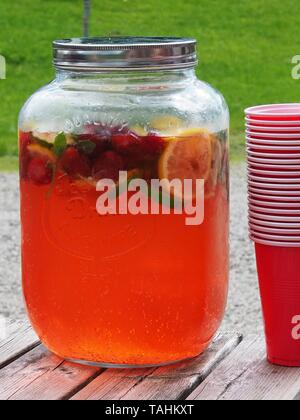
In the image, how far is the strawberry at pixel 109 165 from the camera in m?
1.18

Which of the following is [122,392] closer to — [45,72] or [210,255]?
[210,255]

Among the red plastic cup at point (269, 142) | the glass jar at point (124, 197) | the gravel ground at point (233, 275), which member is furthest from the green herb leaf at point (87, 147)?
the gravel ground at point (233, 275)


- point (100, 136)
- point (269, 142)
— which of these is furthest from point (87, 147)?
point (269, 142)

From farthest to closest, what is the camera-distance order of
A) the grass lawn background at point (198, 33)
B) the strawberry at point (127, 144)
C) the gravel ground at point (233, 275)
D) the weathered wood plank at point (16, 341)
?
the grass lawn background at point (198, 33), the gravel ground at point (233, 275), the weathered wood plank at point (16, 341), the strawberry at point (127, 144)

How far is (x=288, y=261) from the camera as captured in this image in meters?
1.25

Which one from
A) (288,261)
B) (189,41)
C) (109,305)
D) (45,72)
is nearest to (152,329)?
(109,305)

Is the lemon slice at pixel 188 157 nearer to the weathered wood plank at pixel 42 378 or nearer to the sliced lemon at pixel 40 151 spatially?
the sliced lemon at pixel 40 151

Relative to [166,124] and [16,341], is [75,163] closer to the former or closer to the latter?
[166,124]

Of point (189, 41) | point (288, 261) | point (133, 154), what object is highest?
point (189, 41)

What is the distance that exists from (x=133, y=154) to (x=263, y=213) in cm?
19

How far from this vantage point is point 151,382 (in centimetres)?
122

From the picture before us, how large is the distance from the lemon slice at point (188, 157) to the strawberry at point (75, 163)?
0.09 meters
